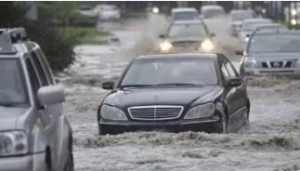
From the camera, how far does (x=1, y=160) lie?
269 inches

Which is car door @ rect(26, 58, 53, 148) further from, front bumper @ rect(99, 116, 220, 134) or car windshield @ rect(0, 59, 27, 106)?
front bumper @ rect(99, 116, 220, 134)

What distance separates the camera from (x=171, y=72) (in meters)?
14.4

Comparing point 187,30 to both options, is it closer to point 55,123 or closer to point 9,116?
point 55,123

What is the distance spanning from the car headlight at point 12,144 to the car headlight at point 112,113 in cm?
628

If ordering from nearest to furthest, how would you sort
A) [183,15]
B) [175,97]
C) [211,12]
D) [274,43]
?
[175,97] → [274,43] → [183,15] → [211,12]

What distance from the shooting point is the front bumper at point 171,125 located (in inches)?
513

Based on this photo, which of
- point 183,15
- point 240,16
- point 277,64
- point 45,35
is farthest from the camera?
point 240,16

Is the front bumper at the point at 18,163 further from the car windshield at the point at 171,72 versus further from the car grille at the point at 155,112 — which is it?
the car windshield at the point at 171,72

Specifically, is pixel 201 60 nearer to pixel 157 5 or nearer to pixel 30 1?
pixel 30 1

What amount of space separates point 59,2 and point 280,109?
147 feet

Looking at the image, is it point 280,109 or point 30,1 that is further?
point 30,1

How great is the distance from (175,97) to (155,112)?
40 centimetres

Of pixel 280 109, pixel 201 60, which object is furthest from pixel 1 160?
pixel 280 109

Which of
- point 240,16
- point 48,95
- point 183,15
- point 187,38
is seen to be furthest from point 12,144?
point 240,16
